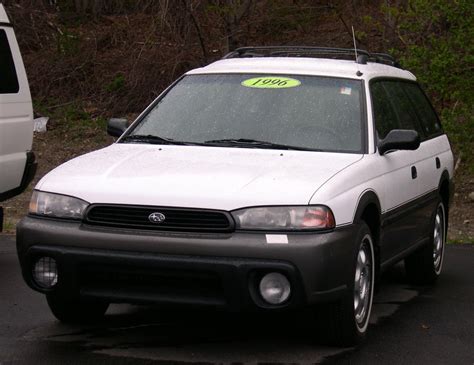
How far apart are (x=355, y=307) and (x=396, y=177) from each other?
47.0 inches

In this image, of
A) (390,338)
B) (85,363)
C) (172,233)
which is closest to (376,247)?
(390,338)

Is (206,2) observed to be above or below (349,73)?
below

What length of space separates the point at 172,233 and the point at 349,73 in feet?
7.18

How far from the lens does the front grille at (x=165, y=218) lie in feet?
18.5

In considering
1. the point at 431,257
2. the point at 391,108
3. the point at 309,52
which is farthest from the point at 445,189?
the point at 309,52

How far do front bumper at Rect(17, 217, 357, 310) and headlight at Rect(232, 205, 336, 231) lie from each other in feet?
0.17

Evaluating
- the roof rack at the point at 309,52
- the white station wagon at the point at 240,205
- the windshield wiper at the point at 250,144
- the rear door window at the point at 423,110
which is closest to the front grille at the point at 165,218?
the white station wagon at the point at 240,205

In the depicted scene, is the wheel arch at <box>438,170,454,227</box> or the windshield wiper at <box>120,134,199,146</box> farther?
the wheel arch at <box>438,170,454,227</box>

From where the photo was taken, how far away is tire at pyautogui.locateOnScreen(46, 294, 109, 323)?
659 centimetres

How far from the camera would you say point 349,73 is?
728 cm

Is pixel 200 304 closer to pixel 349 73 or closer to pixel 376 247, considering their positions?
pixel 376 247

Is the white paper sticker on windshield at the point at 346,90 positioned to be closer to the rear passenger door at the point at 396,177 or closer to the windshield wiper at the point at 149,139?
the rear passenger door at the point at 396,177

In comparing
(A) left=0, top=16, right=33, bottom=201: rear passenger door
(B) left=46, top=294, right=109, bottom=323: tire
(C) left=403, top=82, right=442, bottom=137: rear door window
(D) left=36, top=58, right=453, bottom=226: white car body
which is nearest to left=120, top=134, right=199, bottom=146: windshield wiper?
(D) left=36, top=58, right=453, bottom=226: white car body

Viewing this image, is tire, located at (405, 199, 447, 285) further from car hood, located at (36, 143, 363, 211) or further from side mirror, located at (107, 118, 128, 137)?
side mirror, located at (107, 118, 128, 137)
